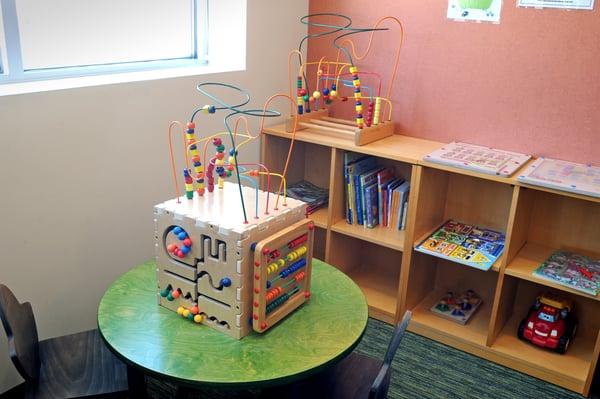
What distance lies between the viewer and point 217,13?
306cm

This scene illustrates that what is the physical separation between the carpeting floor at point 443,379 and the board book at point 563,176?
0.92m

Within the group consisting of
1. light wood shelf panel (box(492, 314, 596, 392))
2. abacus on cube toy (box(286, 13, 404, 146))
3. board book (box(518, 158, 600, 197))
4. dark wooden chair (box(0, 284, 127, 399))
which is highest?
abacus on cube toy (box(286, 13, 404, 146))

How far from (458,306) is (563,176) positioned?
0.93m

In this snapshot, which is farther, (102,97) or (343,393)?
(102,97)

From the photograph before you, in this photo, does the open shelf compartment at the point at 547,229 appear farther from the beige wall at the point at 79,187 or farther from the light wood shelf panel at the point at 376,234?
the beige wall at the point at 79,187

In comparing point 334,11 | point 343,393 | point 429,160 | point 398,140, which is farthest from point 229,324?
point 334,11

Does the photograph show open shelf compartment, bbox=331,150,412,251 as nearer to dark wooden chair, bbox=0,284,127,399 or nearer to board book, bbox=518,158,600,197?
board book, bbox=518,158,600,197

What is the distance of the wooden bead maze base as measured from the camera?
2960mm

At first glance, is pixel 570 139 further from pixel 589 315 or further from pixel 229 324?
pixel 229 324

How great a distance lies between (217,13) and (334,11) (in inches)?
26.3

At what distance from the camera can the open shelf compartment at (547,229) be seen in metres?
2.70

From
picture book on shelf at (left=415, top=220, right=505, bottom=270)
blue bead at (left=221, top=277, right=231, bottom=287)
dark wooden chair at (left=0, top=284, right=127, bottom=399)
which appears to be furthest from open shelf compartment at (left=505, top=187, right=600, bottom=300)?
dark wooden chair at (left=0, top=284, right=127, bottom=399)

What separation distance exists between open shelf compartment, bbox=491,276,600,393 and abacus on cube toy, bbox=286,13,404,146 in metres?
1.03

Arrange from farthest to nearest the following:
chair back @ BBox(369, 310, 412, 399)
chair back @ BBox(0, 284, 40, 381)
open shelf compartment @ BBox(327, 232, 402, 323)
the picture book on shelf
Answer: open shelf compartment @ BBox(327, 232, 402, 323), the picture book on shelf, chair back @ BBox(0, 284, 40, 381), chair back @ BBox(369, 310, 412, 399)
